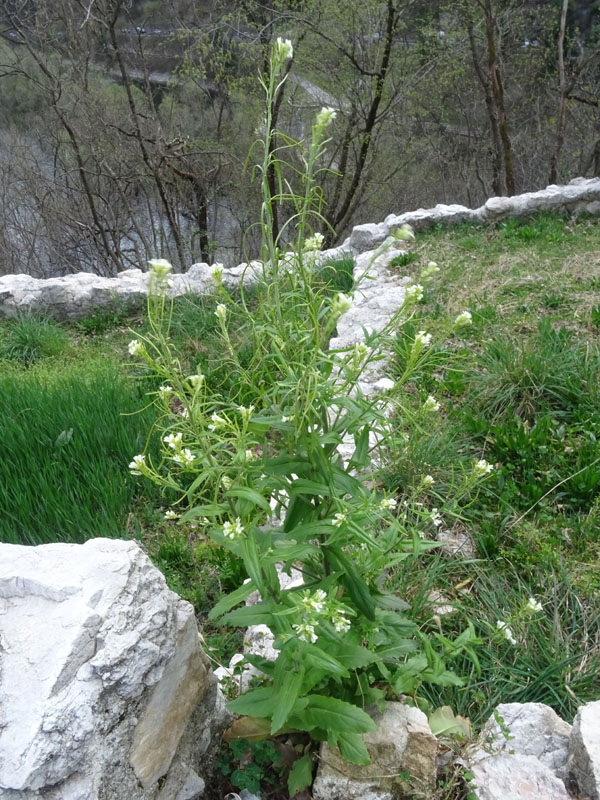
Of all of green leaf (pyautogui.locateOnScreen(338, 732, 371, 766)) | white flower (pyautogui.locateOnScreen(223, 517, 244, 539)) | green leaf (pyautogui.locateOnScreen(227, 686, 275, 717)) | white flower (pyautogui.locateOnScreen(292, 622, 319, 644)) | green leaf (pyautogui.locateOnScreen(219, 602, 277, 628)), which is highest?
white flower (pyautogui.locateOnScreen(223, 517, 244, 539))

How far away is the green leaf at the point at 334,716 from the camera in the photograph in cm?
122

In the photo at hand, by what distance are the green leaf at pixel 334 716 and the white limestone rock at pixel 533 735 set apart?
20.4 inches

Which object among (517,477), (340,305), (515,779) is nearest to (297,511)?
(340,305)

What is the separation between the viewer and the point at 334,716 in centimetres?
125

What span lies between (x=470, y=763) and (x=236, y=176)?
36.7 feet

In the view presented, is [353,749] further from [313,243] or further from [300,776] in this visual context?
[313,243]

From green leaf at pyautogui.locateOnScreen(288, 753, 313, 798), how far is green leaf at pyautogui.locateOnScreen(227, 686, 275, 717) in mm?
209

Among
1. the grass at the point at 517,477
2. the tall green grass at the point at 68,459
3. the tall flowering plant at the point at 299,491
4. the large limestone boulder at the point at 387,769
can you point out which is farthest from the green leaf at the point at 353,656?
the tall green grass at the point at 68,459

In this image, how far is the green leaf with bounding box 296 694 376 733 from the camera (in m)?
1.22

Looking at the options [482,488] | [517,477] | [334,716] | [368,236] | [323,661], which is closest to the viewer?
[323,661]

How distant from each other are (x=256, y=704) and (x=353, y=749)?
0.77 feet

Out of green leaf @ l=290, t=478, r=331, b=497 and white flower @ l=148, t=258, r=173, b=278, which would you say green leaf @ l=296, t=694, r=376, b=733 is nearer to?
green leaf @ l=290, t=478, r=331, b=497

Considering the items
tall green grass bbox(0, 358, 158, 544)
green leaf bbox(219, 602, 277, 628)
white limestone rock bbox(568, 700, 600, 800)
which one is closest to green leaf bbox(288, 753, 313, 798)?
green leaf bbox(219, 602, 277, 628)

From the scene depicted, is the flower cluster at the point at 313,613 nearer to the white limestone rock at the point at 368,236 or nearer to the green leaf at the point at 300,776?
the green leaf at the point at 300,776
